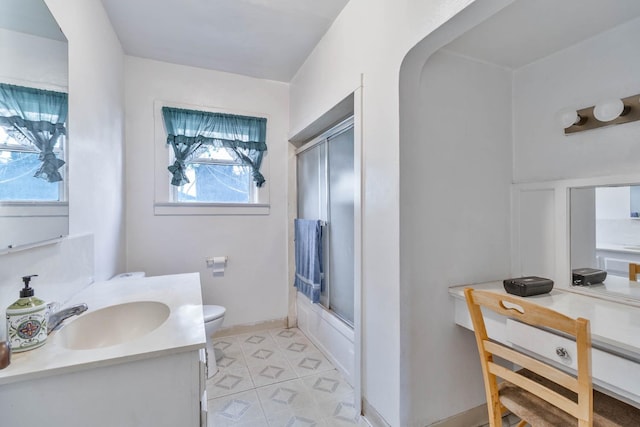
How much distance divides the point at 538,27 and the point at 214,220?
2.59m

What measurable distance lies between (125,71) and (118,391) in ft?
8.38

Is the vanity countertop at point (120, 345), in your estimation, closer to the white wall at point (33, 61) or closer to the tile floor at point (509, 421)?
the white wall at point (33, 61)

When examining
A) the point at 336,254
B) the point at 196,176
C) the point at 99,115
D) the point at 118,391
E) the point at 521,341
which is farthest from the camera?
the point at 196,176

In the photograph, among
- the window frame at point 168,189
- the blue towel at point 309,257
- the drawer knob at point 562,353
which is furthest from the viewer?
the window frame at point 168,189

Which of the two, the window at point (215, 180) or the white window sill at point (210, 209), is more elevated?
the window at point (215, 180)

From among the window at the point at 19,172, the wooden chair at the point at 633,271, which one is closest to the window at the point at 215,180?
the window at the point at 19,172

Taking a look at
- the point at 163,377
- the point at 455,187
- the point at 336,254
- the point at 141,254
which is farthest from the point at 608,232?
the point at 141,254

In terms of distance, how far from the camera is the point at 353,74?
1764 millimetres

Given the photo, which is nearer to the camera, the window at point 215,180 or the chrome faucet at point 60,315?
the chrome faucet at point 60,315

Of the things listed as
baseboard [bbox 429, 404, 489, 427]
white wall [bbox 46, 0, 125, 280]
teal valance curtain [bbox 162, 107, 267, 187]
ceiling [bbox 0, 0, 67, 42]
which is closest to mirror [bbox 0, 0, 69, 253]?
ceiling [bbox 0, 0, 67, 42]

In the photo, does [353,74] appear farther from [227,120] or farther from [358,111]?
[227,120]

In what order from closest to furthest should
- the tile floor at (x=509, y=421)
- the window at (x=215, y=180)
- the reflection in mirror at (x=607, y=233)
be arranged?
the reflection in mirror at (x=607, y=233), the tile floor at (x=509, y=421), the window at (x=215, y=180)

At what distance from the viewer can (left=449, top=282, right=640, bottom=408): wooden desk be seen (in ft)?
3.23

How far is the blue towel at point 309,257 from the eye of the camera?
96.0 inches
